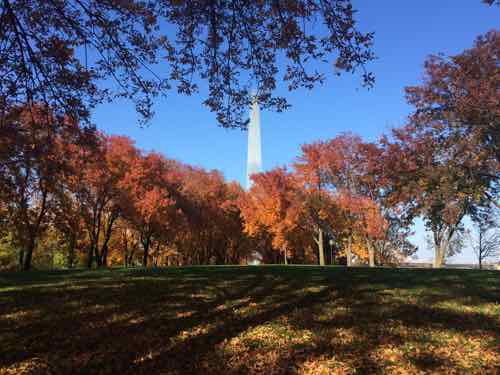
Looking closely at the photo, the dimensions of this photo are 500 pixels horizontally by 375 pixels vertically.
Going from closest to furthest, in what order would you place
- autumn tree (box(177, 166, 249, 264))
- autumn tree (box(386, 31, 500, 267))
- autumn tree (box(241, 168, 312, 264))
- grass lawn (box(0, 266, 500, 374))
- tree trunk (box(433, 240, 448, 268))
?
grass lawn (box(0, 266, 500, 374)) < autumn tree (box(386, 31, 500, 267)) < tree trunk (box(433, 240, 448, 268)) < autumn tree (box(241, 168, 312, 264)) < autumn tree (box(177, 166, 249, 264))

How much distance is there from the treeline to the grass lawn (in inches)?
160

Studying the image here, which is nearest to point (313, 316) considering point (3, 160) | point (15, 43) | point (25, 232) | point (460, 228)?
point (15, 43)

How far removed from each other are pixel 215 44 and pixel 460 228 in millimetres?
24344

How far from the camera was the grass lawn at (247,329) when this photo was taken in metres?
6.54

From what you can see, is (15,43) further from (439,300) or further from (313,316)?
(439,300)

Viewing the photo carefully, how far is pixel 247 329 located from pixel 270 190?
33081 mm

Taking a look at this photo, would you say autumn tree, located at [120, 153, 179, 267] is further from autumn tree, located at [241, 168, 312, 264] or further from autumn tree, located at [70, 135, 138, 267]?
autumn tree, located at [241, 168, 312, 264]

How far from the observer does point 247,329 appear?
8.00 meters

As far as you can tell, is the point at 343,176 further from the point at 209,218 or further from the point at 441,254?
the point at 209,218

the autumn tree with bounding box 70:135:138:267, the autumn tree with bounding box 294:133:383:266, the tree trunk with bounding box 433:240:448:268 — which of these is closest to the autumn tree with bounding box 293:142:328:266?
the autumn tree with bounding box 294:133:383:266

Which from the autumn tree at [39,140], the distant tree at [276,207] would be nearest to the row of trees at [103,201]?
the autumn tree at [39,140]

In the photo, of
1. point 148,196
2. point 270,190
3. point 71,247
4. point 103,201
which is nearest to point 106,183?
point 103,201

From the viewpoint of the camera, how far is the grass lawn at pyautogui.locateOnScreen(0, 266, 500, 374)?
21.4ft

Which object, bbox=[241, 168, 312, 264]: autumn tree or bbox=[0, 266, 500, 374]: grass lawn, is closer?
bbox=[0, 266, 500, 374]: grass lawn
